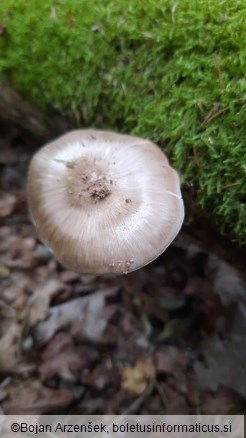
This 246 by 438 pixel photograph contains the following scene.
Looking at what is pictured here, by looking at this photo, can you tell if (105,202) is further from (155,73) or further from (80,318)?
(80,318)

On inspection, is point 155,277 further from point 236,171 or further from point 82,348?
point 236,171

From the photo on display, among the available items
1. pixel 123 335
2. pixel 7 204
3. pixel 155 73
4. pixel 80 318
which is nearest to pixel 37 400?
pixel 80 318

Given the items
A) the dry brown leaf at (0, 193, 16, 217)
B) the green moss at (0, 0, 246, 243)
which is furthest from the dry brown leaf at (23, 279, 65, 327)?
the green moss at (0, 0, 246, 243)

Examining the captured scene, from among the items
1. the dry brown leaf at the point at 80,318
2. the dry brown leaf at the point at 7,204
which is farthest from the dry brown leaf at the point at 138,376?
the dry brown leaf at the point at 7,204

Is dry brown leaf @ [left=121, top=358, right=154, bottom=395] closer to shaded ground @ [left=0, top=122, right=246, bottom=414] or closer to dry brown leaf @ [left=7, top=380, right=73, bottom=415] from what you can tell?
shaded ground @ [left=0, top=122, right=246, bottom=414]

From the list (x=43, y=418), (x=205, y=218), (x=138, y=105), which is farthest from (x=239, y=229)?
(x=43, y=418)

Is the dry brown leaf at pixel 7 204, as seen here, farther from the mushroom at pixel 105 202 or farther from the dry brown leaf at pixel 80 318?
the mushroom at pixel 105 202
